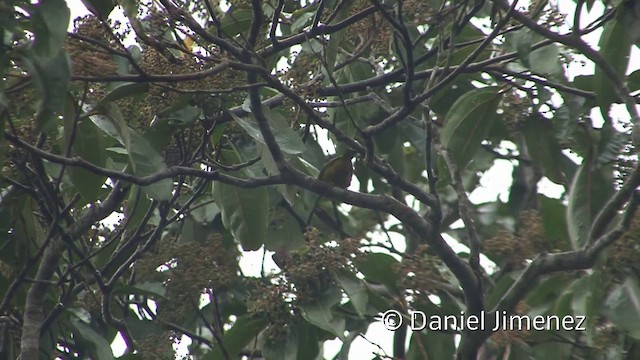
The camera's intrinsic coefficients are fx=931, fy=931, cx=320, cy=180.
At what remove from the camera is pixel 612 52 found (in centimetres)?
251

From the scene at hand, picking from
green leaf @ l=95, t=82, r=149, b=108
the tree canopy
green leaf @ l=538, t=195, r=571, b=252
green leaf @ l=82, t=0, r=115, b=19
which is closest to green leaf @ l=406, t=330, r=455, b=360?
the tree canopy

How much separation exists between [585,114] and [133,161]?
1446mm

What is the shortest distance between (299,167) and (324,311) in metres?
0.47

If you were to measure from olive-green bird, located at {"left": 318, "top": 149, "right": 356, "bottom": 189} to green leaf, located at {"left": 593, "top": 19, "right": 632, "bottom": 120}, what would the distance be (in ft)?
3.69

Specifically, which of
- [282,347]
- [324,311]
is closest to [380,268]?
[324,311]

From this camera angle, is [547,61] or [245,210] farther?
[245,210]

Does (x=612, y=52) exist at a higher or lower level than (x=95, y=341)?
higher

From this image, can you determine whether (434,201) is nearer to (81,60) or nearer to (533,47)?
(533,47)

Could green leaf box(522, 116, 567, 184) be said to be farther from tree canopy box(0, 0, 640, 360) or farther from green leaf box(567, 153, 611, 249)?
green leaf box(567, 153, 611, 249)

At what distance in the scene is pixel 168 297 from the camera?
127 inches

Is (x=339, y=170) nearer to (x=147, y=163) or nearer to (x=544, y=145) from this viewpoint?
(x=544, y=145)

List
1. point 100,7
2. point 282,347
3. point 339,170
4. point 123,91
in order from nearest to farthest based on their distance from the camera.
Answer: point 100,7 < point 123,91 < point 282,347 < point 339,170

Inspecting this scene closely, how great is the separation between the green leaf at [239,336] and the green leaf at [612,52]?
1.31 metres

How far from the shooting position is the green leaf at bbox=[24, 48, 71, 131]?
1.78 metres
